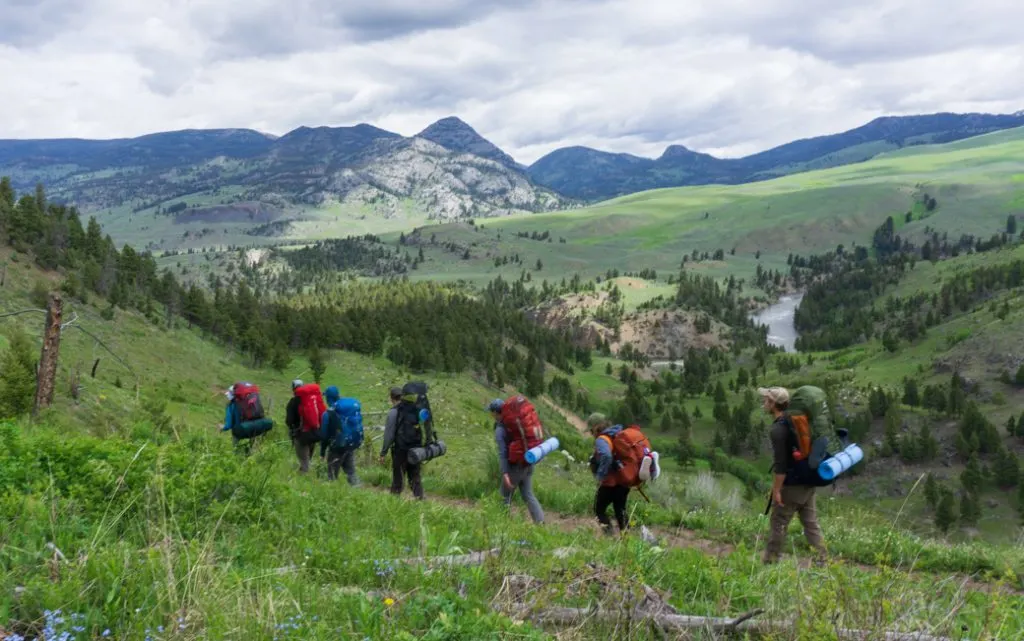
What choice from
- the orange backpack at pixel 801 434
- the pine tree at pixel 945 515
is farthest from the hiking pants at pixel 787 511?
the pine tree at pixel 945 515

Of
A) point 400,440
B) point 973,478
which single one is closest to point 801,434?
point 400,440

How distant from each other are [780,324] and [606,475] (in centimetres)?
18758

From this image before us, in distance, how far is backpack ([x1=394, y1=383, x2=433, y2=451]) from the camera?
11938mm

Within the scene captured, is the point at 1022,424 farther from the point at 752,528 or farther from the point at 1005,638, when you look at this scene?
the point at 1005,638

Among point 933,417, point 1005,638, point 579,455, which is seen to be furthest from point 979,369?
point 1005,638

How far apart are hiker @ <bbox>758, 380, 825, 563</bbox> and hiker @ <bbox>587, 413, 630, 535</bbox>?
220cm

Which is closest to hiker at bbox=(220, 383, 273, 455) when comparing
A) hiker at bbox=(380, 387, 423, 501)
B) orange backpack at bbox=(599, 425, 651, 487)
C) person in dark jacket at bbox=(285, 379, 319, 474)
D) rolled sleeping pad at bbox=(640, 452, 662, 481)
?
person in dark jacket at bbox=(285, 379, 319, 474)

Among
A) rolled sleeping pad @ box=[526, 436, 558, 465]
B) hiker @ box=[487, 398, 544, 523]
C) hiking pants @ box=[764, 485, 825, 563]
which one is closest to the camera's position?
hiking pants @ box=[764, 485, 825, 563]

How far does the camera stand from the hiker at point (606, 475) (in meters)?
9.72

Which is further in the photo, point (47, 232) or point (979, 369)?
point (979, 369)

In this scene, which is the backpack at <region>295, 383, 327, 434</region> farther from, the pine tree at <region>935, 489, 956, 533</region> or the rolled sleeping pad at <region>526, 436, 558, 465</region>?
the pine tree at <region>935, 489, 956, 533</region>

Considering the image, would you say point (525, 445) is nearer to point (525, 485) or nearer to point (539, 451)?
point (539, 451)

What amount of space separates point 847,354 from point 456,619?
5170 inches

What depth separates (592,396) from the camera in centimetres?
9469
